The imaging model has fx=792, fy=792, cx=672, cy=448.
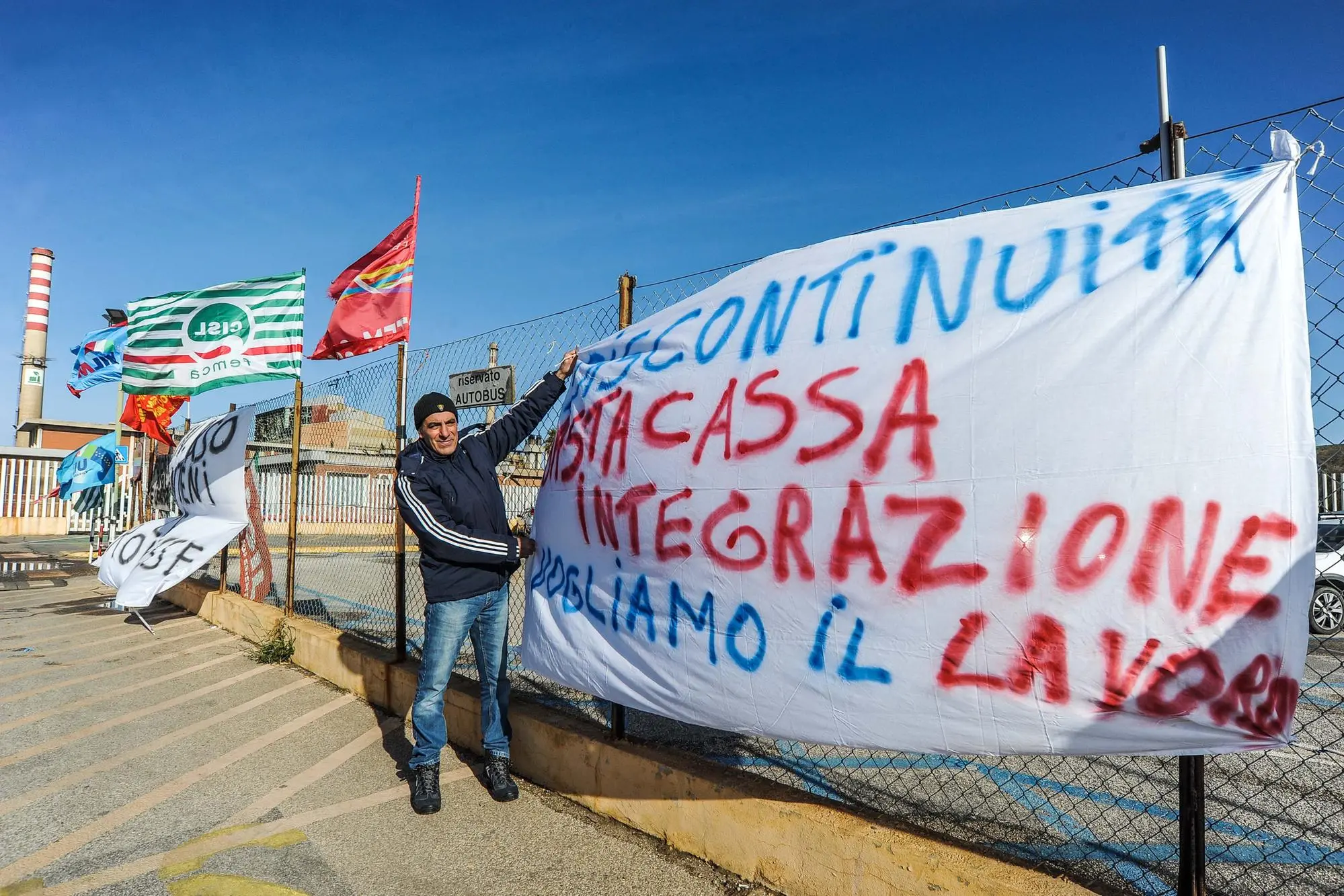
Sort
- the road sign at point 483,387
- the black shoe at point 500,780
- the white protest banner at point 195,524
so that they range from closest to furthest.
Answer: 1. the black shoe at point 500,780
2. the road sign at point 483,387
3. the white protest banner at point 195,524

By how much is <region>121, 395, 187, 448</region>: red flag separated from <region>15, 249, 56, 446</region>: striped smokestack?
39.4 metres

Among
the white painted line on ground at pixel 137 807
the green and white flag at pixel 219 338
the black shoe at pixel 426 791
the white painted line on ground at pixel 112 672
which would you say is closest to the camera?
the white painted line on ground at pixel 137 807

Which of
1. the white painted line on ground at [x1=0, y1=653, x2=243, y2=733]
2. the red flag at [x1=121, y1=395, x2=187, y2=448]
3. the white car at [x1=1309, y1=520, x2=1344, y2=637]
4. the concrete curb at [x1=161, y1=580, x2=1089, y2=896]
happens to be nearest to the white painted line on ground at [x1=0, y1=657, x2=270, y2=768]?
the white painted line on ground at [x1=0, y1=653, x2=243, y2=733]

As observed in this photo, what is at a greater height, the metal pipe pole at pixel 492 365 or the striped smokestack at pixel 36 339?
the striped smokestack at pixel 36 339

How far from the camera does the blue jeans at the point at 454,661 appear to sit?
12.2ft

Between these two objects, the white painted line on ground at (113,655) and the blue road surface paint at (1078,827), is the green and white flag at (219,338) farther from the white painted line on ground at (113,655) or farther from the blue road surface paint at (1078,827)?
the blue road surface paint at (1078,827)

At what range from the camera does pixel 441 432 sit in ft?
12.3

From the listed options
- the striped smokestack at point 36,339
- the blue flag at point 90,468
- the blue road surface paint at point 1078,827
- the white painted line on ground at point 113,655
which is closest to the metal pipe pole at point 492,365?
the blue road surface paint at point 1078,827

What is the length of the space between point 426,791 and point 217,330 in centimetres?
532

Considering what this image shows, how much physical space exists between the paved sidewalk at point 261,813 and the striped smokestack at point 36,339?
4984 centimetres

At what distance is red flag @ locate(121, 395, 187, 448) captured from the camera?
12.8 metres

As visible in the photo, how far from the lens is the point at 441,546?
3670mm

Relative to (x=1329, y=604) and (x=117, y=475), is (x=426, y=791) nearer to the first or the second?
(x=1329, y=604)

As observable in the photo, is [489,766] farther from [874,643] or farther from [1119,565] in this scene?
[1119,565]
